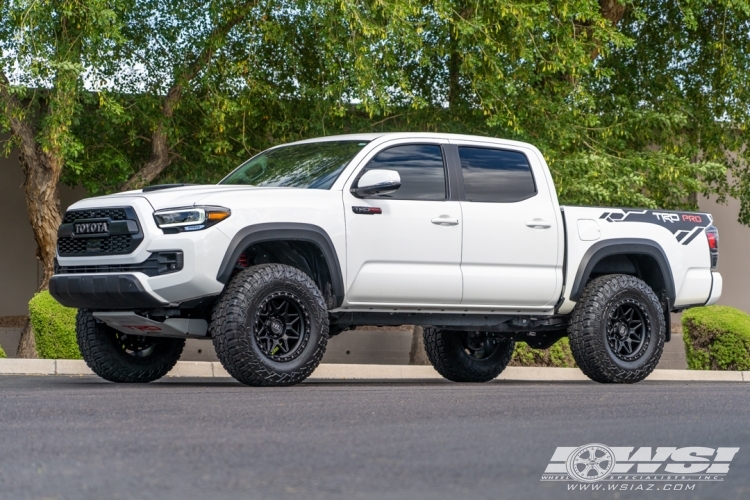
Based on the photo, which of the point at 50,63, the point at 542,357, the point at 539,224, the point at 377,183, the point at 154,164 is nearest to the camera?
the point at 377,183

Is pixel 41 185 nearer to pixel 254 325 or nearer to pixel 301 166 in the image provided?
pixel 301 166

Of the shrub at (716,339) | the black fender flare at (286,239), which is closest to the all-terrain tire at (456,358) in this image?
the black fender flare at (286,239)

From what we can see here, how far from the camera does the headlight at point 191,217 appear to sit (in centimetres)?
893

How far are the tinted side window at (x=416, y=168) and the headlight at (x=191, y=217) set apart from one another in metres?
1.54

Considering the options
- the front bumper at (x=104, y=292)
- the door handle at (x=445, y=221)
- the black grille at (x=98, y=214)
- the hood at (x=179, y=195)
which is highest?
the hood at (x=179, y=195)

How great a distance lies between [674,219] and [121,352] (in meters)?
5.24

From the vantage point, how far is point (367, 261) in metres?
9.72

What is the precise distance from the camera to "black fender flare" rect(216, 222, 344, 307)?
9.00 meters

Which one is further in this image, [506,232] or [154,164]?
[154,164]

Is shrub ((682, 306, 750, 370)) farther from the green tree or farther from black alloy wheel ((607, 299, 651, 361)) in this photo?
the green tree

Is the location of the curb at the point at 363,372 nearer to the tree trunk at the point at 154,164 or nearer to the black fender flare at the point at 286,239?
the tree trunk at the point at 154,164

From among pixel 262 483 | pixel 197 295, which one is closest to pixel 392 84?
pixel 197 295

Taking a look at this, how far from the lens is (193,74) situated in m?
17.2

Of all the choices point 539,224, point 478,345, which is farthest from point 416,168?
point 478,345
